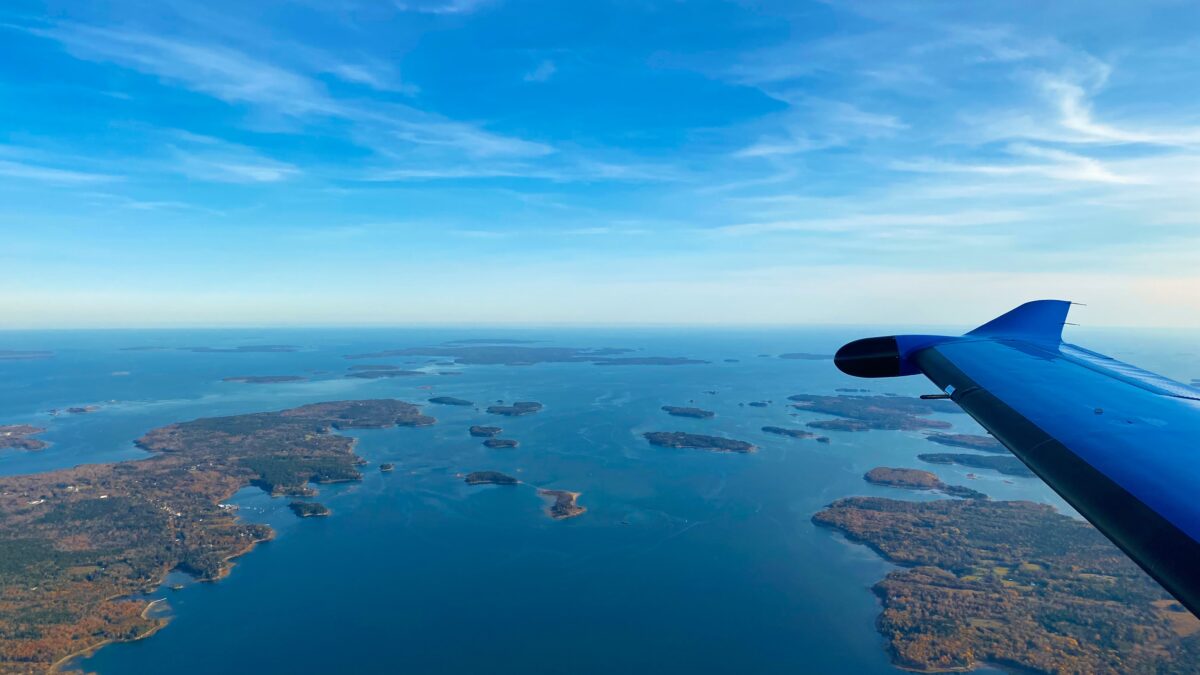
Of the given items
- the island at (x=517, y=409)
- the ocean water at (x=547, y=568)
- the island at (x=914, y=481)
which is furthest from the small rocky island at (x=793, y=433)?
the island at (x=517, y=409)

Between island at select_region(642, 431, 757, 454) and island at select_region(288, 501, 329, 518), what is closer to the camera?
island at select_region(288, 501, 329, 518)

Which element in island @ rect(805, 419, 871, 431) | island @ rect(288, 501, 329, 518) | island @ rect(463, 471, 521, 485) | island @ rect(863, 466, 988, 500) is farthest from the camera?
island @ rect(805, 419, 871, 431)

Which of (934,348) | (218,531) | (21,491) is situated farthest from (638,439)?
(934,348)

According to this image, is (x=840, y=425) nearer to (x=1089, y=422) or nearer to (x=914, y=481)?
(x=914, y=481)

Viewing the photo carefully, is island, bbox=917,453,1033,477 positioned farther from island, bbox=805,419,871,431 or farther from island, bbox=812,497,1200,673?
island, bbox=812,497,1200,673

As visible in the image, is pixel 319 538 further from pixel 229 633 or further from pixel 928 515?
pixel 928 515

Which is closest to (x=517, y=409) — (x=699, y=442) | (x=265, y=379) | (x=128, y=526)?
(x=699, y=442)

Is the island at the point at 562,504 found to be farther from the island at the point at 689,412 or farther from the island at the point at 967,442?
the island at the point at 967,442

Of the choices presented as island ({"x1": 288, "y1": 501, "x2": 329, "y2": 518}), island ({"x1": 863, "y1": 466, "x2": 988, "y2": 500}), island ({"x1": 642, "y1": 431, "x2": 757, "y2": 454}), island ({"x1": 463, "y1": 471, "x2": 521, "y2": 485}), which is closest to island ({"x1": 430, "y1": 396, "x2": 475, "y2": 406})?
island ({"x1": 642, "y1": 431, "x2": 757, "y2": 454})
